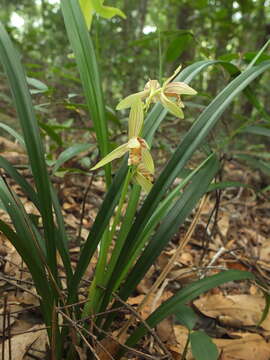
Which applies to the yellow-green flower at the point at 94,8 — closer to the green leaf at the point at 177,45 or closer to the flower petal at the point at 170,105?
the green leaf at the point at 177,45

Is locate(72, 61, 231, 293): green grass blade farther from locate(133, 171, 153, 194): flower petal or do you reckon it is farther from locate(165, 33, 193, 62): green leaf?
locate(165, 33, 193, 62): green leaf

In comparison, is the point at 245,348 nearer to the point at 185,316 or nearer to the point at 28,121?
the point at 185,316

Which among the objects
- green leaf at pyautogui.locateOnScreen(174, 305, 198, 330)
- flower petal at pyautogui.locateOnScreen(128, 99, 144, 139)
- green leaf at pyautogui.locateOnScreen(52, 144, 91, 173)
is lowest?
green leaf at pyautogui.locateOnScreen(174, 305, 198, 330)

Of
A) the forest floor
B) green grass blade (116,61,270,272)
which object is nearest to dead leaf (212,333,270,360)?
the forest floor

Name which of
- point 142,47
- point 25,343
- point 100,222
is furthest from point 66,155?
point 142,47

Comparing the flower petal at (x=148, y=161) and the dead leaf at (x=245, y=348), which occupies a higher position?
the flower petal at (x=148, y=161)

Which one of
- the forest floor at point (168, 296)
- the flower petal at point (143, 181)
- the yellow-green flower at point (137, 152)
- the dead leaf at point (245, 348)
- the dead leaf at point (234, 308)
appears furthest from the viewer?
the dead leaf at point (234, 308)

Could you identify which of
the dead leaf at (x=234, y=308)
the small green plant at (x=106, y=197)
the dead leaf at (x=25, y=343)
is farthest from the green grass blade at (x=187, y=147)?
the dead leaf at (x=234, y=308)
